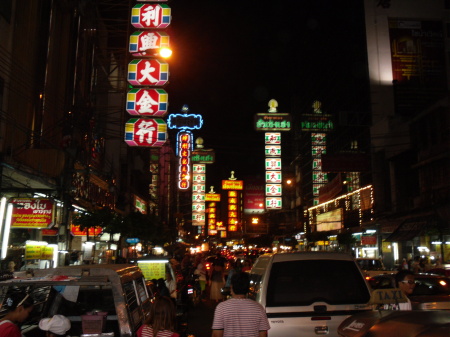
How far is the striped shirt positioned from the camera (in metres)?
5.47

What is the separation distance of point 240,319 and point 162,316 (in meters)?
0.92

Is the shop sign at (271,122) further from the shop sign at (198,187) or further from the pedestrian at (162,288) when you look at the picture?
the pedestrian at (162,288)

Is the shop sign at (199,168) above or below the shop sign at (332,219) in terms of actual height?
above

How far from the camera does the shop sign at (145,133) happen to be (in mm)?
25031

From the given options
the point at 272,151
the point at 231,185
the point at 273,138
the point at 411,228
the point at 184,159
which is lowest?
the point at 411,228

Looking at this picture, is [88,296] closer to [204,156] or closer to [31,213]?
[31,213]

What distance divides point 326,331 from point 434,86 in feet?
133

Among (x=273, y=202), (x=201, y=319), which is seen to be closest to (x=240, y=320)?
(x=201, y=319)

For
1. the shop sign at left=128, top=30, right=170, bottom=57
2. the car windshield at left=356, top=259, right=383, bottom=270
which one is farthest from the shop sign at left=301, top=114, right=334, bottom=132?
the shop sign at left=128, top=30, right=170, bottom=57

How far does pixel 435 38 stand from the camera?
43.8 metres

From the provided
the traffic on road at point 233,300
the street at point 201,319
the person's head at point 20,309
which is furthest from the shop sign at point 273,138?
the person's head at point 20,309

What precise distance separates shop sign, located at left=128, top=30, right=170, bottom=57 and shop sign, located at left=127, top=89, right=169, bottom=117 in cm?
194

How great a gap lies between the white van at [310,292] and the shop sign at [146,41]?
738 inches

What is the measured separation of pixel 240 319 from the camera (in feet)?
18.0
